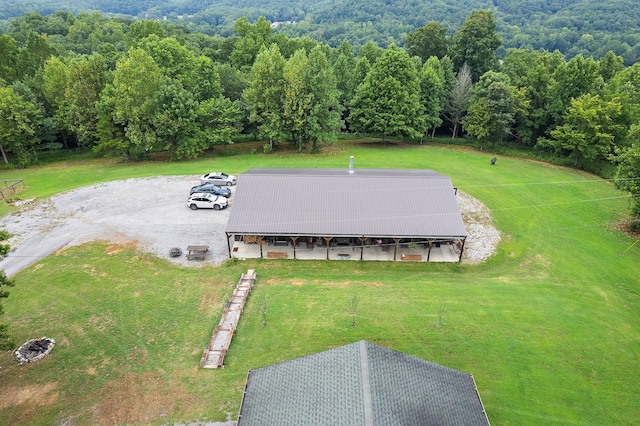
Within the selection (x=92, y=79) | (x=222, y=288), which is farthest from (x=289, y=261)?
(x=92, y=79)

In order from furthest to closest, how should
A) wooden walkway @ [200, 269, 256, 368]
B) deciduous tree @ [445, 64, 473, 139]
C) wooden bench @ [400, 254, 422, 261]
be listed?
deciduous tree @ [445, 64, 473, 139]
wooden bench @ [400, 254, 422, 261]
wooden walkway @ [200, 269, 256, 368]

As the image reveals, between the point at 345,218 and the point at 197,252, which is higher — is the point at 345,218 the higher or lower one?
the higher one

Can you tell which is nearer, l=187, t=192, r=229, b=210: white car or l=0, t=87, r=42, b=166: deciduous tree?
l=187, t=192, r=229, b=210: white car

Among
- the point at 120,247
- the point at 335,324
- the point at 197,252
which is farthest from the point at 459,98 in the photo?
the point at 120,247

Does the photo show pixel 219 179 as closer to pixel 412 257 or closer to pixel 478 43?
pixel 412 257

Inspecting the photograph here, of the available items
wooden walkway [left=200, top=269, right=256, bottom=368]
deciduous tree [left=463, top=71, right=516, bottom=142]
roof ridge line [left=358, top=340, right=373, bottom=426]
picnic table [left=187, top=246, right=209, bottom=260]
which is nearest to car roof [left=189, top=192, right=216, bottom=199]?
picnic table [left=187, top=246, right=209, bottom=260]

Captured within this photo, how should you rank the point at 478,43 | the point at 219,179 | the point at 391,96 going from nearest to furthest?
1. the point at 219,179
2. the point at 391,96
3. the point at 478,43

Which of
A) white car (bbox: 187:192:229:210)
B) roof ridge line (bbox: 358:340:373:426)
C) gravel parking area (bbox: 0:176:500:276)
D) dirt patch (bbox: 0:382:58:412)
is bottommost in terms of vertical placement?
dirt patch (bbox: 0:382:58:412)

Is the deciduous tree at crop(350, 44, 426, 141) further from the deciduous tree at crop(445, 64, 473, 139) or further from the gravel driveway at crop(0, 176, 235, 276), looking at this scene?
the gravel driveway at crop(0, 176, 235, 276)
